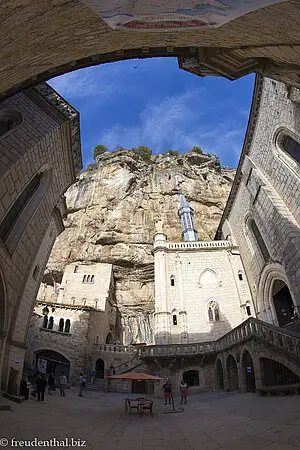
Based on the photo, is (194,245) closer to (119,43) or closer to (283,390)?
(283,390)

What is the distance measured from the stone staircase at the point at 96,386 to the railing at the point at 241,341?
3.71 meters

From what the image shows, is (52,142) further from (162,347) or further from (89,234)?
(89,234)

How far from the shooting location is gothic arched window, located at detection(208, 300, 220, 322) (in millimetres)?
21000

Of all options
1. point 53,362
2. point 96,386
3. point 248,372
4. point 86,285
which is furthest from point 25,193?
point 86,285

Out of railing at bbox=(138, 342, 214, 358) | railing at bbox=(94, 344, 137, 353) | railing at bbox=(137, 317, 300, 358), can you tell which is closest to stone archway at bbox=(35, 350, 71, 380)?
railing at bbox=(94, 344, 137, 353)

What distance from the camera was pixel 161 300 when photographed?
21609 millimetres

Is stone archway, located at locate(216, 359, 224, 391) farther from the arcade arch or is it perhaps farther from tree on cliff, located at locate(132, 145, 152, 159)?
tree on cliff, located at locate(132, 145, 152, 159)

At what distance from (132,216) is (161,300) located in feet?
48.6

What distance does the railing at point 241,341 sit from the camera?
382 inches

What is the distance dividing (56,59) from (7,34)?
51.2 inches

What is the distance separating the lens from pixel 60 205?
44.8 feet

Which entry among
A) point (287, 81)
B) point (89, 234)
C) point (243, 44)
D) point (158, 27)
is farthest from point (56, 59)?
point (89, 234)

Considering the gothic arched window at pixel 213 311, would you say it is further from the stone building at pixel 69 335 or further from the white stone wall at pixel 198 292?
the stone building at pixel 69 335

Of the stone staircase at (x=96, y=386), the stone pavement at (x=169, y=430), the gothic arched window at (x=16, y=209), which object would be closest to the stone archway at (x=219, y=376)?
the stone staircase at (x=96, y=386)
